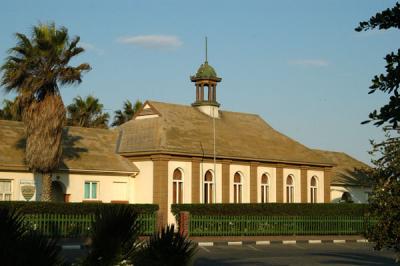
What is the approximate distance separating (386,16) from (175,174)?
118 ft

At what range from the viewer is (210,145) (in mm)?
44625

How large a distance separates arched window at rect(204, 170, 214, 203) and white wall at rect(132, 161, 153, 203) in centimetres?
411

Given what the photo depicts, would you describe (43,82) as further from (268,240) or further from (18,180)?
(268,240)

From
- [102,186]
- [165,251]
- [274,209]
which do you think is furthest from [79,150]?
[165,251]

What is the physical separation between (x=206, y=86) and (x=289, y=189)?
33.6ft

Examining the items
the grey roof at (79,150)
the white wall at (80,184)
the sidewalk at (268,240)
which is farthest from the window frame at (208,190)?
the sidewalk at (268,240)

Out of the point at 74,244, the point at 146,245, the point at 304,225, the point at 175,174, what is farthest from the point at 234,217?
the point at 146,245

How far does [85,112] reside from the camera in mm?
67438

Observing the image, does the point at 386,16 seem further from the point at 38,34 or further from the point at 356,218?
the point at 356,218

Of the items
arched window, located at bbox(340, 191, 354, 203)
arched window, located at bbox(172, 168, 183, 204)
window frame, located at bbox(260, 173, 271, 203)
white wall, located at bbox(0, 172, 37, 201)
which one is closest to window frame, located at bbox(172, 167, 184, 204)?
arched window, located at bbox(172, 168, 183, 204)

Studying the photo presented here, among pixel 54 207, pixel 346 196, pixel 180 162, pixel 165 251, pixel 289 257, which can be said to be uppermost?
pixel 180 162

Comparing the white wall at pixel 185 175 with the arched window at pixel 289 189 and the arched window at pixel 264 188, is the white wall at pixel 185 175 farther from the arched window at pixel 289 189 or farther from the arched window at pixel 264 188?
the arched window at pixel 289 189

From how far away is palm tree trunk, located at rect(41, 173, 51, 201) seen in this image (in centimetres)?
3369

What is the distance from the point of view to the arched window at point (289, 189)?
49250 millimetres
